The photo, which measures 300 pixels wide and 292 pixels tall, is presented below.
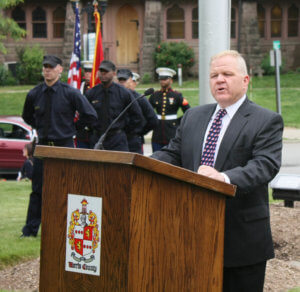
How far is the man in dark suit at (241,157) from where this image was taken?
3.52m

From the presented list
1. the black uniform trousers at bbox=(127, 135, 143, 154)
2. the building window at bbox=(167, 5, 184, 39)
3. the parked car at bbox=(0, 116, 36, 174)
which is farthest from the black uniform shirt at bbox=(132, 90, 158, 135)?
the building window at bbox=(167, 5, 184, 39)

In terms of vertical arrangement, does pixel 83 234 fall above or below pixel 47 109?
below

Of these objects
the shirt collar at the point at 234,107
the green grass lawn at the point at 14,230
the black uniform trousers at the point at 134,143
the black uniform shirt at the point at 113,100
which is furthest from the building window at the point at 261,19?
the shirt collar at the point at 234,107

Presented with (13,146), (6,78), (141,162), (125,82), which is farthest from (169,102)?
(6,78)

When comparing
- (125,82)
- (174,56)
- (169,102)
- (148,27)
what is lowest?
(169,102)

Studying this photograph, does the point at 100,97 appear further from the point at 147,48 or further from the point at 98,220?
the point at 147,48

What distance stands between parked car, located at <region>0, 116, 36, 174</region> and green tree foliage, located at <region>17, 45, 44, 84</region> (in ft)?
62.7

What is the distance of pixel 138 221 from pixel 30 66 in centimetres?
3340

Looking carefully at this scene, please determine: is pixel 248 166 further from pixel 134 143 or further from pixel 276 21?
pixel 276 21

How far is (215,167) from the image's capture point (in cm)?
357

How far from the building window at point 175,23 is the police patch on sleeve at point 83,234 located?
37.7 m

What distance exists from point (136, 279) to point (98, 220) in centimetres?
31

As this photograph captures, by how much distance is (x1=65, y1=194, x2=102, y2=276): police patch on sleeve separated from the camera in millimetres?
3066

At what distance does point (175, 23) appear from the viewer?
40281 millimetres
